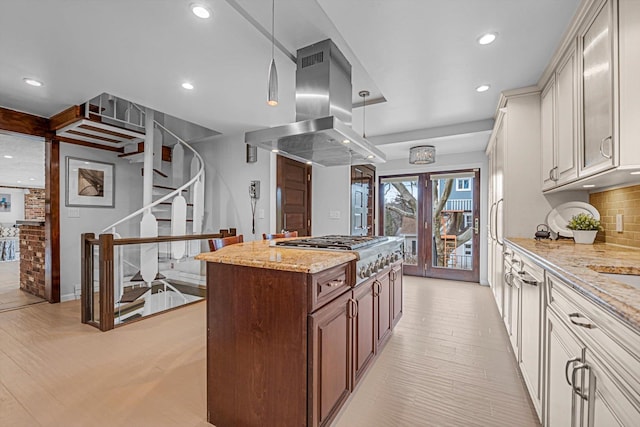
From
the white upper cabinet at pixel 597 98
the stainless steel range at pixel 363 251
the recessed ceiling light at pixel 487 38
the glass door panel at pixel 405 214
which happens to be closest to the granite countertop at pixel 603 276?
the white upper cabinet at pixel 597 98

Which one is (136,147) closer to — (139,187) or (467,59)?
(139,187)

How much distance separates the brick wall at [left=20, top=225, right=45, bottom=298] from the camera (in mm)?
4082

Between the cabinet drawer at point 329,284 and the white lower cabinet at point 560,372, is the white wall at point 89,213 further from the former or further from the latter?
the white lower cabinet at point 560,372

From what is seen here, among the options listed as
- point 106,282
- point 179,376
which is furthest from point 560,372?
point 106,282

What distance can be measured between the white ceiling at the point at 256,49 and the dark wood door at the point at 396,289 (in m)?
1.85

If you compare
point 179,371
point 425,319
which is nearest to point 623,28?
point 425,319

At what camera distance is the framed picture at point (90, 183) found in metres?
4.19

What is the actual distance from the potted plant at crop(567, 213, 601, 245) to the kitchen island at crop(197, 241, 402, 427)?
74.3 inches

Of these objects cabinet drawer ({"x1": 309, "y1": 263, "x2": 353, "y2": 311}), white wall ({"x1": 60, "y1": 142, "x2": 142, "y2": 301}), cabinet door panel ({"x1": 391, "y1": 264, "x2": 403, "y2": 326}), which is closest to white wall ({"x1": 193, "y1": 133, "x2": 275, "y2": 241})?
white wall ({"x1": 60, "y1": 142, "x2": 142, "y2": 301})

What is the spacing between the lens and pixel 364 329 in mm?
1979

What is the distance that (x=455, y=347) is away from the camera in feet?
8.39

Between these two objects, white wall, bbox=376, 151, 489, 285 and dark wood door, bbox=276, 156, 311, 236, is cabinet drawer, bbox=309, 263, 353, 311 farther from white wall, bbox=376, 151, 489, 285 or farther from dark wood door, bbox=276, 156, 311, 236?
white wall, bbox=376, 151, 489, 285

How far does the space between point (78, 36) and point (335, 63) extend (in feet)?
6.41

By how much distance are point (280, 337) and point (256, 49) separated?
217cm
